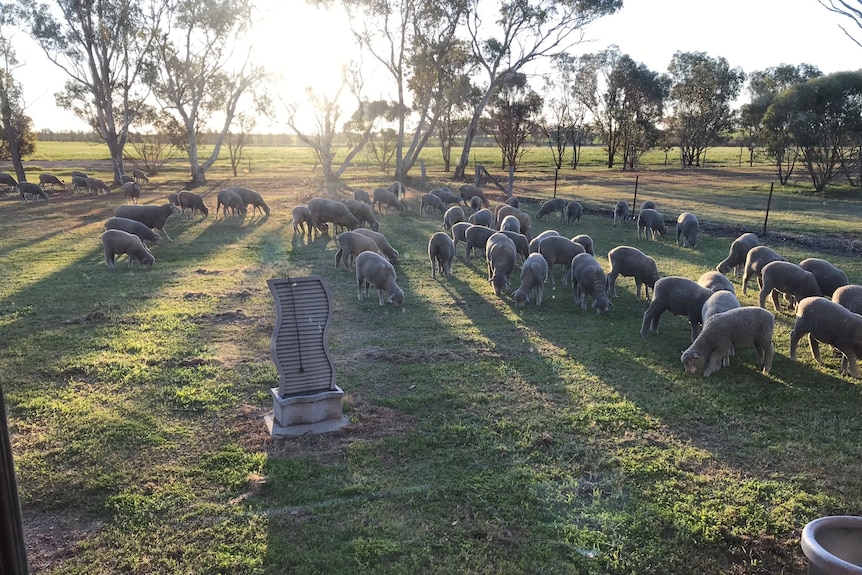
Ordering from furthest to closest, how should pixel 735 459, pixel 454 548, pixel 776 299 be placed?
pixel 776 299
pixel 735 459
pixel 454 548

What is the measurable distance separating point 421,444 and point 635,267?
23.8 ft

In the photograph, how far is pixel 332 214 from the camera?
19.3 metres

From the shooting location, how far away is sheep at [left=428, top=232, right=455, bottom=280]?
1370 centimetres

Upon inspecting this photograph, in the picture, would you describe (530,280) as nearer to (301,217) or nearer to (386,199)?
(301,217)

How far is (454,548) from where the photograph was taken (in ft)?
15.0

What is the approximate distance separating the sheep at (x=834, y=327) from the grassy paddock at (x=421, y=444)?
1.09 ft

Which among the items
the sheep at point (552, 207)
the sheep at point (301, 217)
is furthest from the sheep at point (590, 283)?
the sheep at point (552, 207)

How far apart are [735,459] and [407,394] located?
360cm

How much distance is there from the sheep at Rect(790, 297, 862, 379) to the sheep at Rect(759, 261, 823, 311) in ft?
6.46

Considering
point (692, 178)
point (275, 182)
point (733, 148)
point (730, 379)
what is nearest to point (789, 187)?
point (692, 178)

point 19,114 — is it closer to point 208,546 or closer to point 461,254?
point 461,254

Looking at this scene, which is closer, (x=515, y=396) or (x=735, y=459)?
(x=735, y=459)

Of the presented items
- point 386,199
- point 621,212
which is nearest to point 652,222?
point 621,212

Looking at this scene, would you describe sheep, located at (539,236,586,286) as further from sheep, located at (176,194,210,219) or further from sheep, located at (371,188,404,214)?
sheep, located at (176,194,210,219)
